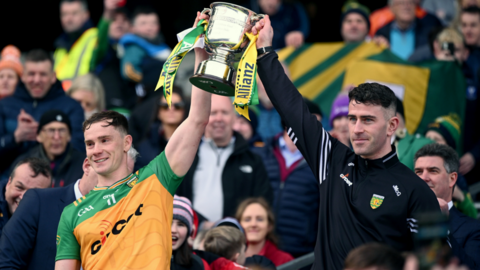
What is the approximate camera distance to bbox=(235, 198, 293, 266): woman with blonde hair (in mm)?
5695

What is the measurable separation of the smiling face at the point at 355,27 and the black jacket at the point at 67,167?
4.44 m

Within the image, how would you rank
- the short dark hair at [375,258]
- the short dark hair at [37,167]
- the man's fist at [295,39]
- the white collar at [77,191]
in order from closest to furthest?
the short dark hair at [375,258] → the white collar at [77,191] → the short dark hair at [37,167] → the man's fist at [295,39]

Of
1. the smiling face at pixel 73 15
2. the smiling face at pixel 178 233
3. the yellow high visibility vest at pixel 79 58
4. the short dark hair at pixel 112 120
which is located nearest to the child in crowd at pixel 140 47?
the yellow high visibility vest at pixel 79 58

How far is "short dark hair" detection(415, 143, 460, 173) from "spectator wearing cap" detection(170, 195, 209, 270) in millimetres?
1834

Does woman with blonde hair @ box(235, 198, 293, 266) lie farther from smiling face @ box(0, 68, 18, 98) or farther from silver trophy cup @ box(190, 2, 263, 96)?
smiling face @ box(0, 68, 18, 98)

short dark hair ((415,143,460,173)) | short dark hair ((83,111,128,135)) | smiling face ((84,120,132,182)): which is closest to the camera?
smiling face ((84,120,132,182))

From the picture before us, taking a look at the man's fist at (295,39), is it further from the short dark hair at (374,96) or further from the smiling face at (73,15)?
the short dark hair at (374,96)

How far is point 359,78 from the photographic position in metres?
7.81

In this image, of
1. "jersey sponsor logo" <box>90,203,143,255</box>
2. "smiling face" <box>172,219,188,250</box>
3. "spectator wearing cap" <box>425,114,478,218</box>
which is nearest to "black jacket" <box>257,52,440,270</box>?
"jersey sponsor logo" <box>90,203,143,255</box>

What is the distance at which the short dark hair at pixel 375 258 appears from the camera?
2.45m

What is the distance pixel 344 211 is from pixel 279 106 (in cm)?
75

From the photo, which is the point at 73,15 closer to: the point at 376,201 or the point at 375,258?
the point at 376,201

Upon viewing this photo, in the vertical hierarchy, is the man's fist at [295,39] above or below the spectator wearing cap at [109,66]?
above

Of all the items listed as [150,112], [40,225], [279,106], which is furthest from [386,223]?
[150,112]
